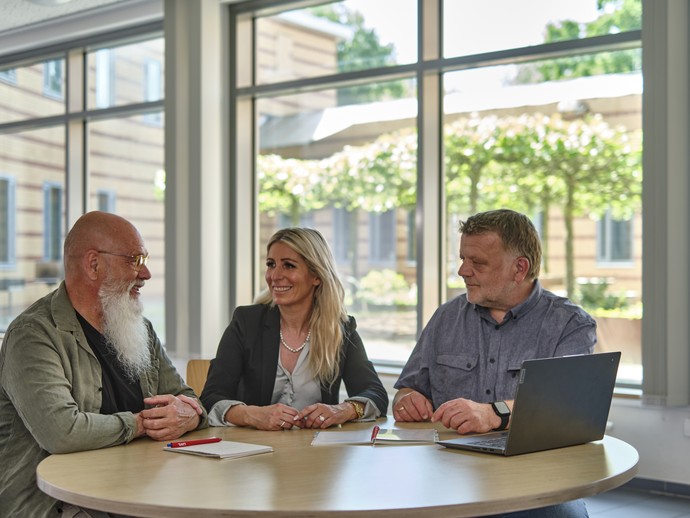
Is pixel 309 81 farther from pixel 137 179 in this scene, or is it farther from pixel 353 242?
pixel 137 179

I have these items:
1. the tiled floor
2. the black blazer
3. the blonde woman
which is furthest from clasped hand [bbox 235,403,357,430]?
the tiled floor

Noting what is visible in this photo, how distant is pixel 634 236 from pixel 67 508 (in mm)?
3475

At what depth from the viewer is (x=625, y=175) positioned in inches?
188

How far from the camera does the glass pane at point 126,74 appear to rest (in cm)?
691

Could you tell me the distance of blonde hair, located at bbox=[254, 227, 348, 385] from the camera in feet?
10.2

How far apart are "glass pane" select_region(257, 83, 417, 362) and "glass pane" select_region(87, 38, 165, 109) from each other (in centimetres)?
110

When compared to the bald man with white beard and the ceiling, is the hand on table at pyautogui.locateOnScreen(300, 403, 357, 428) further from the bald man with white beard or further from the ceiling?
the ceiling

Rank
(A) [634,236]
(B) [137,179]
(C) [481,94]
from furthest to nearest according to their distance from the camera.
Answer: (B) [137,179] < (C) [481,94] < (A) [634,236]

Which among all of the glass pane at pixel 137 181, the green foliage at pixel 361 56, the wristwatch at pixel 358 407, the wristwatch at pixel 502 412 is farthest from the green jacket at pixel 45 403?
the glass pane at pixel 137 181

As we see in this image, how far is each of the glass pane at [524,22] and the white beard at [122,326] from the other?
323 centimetres

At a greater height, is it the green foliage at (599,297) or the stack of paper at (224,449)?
the green foliage at (599,297)

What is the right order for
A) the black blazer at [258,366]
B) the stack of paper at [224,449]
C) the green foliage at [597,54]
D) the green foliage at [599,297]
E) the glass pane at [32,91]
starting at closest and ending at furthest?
the stack of paper at [224,449] < the black blazer at [258,366] < the green foliage at [597,54] < the green foliage at [599,297] < the glass pane at [32,91]

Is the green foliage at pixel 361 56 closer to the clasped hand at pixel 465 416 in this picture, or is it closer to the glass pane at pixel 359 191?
the glass pane at pixel 359 191

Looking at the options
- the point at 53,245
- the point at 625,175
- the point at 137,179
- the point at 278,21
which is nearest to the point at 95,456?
the point at 625,175
